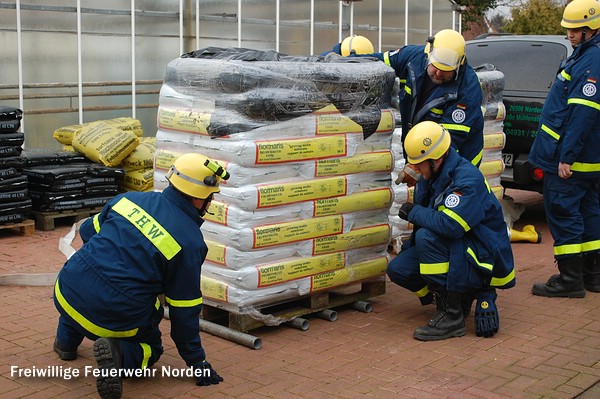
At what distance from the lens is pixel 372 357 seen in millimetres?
5457

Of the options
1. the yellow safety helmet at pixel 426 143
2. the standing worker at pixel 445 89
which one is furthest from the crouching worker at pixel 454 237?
the standing worker at pixel 445 89

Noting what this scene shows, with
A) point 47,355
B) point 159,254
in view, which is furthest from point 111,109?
point 159,254

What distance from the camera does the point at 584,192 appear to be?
6.92 metres

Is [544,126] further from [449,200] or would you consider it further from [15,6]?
[15,6]

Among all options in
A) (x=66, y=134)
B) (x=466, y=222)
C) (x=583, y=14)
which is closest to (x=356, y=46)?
(x=583, y=14)

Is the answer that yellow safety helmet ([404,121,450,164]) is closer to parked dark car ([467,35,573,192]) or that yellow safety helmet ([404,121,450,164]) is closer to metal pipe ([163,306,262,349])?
metal pipe ([163,306,262,349])

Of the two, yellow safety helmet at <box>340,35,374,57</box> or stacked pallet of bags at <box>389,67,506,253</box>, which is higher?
yellow safety helmet at <box>340,35,374,57</box>

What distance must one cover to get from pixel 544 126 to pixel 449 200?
1707 millimetres

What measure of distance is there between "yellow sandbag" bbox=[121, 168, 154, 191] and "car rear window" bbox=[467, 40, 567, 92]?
12.9 ft

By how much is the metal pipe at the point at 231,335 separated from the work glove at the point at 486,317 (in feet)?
4.94

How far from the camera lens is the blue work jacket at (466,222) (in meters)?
5.71

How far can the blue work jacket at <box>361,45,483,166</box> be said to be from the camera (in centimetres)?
657

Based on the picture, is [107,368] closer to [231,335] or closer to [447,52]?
[231,335]

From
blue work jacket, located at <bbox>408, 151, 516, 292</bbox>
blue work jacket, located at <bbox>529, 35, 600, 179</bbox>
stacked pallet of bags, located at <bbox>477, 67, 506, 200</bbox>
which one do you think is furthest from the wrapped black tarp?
stacked pallet of bags, located at <bbox>477, 67, 506, 200</bbox>
